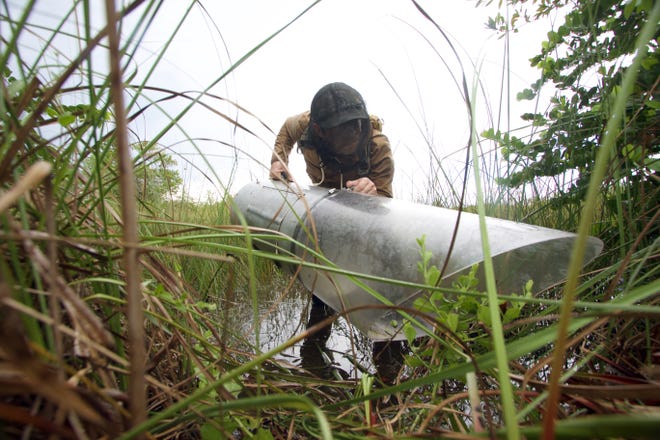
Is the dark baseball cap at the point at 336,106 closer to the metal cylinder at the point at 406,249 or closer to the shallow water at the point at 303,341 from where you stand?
the metal cylinder at the point at 406,249

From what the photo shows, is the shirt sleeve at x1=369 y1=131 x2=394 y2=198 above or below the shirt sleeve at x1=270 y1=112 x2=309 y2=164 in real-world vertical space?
below

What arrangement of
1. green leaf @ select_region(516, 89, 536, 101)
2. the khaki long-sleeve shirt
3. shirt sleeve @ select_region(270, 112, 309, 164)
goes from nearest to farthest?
1. green leaf @ select_region(516, 89, 536, 101)
2. the khaki long-sleeve shirt
3. shirt sleeve @ select_region(270, 112, 309, 164)

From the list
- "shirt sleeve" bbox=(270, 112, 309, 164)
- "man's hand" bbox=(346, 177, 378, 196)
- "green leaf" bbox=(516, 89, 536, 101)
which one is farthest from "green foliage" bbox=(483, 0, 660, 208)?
"shirt sleeve" bbox=(270, 112, 309, 164)

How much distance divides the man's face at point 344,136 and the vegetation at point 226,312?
112cm

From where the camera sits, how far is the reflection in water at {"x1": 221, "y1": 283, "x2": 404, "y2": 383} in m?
1.34

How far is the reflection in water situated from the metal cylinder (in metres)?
0.17

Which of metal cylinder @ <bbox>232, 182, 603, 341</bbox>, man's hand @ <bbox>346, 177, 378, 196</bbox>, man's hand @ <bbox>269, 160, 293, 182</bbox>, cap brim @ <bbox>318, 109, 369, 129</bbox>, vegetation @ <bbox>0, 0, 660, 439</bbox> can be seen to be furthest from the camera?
cap brim @ <bbox>318, 109, 369, 129</bbox>

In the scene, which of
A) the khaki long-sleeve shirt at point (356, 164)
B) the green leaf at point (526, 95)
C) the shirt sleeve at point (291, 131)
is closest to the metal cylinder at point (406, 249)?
the green leaf at point (526, 95)

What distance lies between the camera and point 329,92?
2.47m

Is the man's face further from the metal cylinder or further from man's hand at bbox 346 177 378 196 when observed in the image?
the metal cylinder

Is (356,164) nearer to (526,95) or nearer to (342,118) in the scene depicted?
(342,118)

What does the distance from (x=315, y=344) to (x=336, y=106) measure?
1.60 meters

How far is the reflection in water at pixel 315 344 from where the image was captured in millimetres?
1344

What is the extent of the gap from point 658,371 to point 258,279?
232cm
